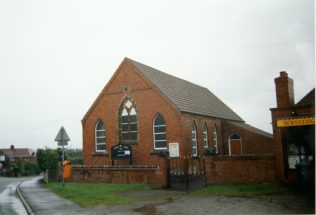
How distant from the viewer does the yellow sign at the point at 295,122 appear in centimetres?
1443

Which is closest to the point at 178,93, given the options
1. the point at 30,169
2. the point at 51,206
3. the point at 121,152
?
the point at 121,152

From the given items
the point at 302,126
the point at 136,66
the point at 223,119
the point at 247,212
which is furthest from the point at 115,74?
the point at 247,212

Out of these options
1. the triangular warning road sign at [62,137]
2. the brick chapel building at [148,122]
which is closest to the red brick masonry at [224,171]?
the triangular warning road sign at [62,137]

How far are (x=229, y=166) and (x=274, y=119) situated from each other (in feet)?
10.6

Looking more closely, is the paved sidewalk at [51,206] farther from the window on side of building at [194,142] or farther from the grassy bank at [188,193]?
the window on side of building at [194,142]

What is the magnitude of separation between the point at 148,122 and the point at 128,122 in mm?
2052

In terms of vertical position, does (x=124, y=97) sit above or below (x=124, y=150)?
above

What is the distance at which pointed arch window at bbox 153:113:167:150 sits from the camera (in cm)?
2613

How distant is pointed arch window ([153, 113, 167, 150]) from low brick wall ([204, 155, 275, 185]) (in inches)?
324

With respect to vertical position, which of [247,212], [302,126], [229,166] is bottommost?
[247,212]

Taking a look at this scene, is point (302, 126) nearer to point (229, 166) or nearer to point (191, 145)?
point (229, 166)

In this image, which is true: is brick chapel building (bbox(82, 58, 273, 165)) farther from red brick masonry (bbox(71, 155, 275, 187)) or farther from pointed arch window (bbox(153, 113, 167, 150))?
red brick masonry (bbox(71, 155, 275, 187))

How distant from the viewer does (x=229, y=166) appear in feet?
57.9

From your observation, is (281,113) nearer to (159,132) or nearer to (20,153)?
(159,132)
